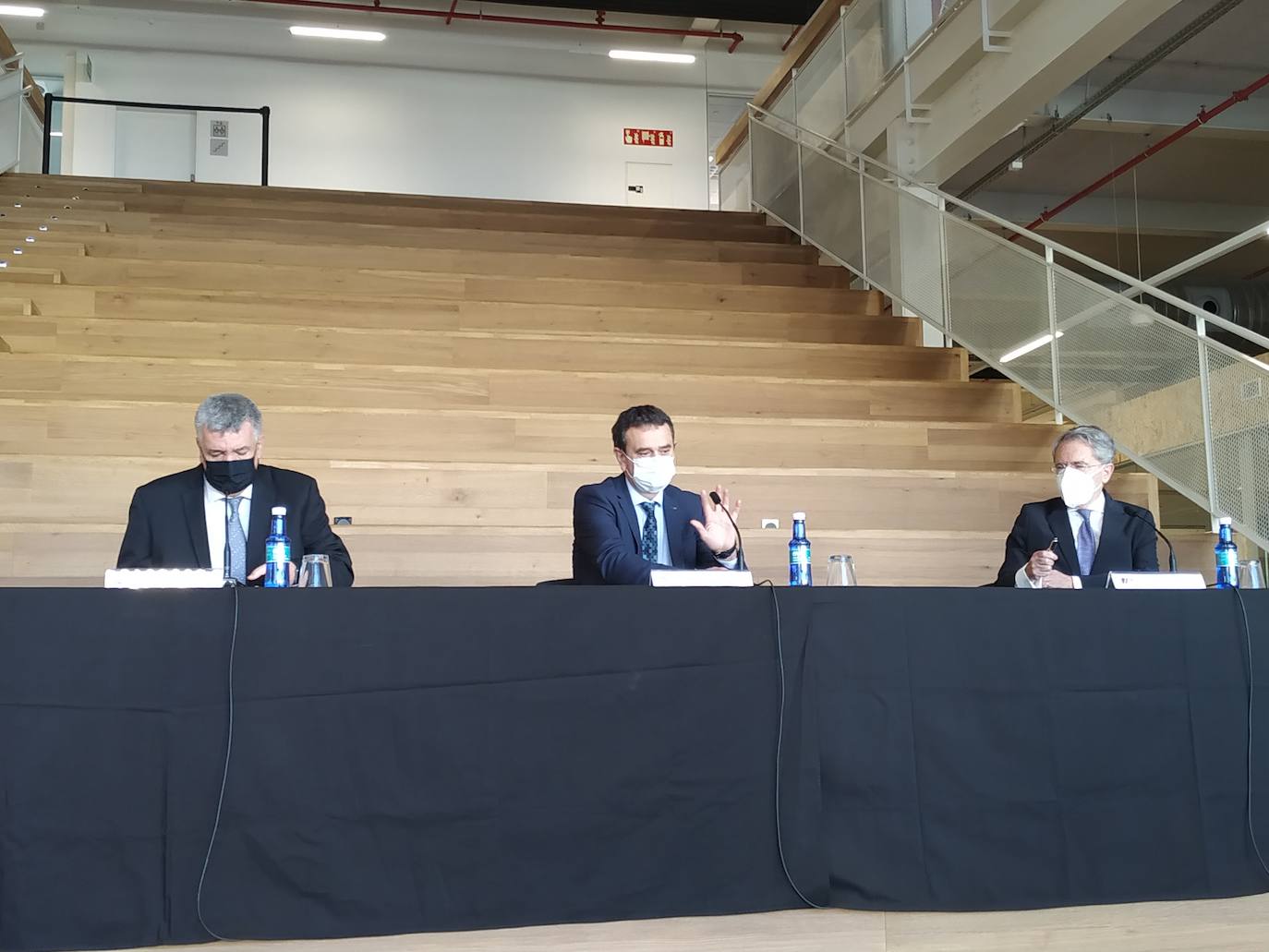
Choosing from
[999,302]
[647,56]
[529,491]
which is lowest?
[529,491]

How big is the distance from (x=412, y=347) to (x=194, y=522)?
2120mm

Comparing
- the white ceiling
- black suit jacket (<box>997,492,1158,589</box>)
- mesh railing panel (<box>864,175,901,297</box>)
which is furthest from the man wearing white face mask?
the white ceiling

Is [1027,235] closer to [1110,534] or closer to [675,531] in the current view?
[1110,534]

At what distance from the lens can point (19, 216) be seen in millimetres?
6199

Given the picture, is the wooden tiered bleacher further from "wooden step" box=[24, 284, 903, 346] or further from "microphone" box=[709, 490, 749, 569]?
"microphone" box=[709, 490, 749, 569]

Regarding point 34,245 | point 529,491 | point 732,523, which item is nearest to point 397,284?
point 34,245

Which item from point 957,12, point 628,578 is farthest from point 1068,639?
point 957,12

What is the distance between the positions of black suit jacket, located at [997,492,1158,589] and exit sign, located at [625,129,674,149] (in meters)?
8.42

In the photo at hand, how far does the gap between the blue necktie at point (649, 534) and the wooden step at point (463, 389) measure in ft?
5.53

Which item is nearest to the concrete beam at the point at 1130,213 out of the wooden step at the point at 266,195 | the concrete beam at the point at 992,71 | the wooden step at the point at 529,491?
the wooden step at the point at 266,195

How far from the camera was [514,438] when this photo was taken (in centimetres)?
420

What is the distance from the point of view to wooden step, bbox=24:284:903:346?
195 inches

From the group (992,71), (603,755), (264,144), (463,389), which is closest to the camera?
(603,755)

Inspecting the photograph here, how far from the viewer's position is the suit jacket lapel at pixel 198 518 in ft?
8.96
